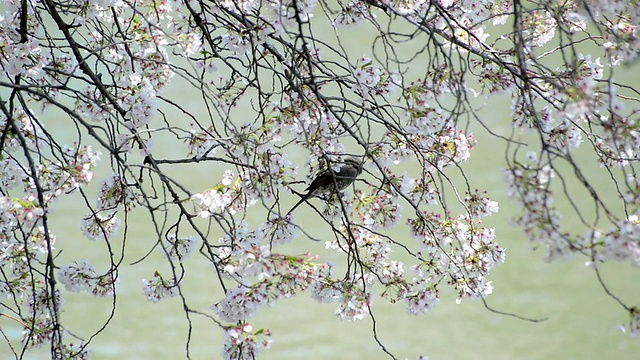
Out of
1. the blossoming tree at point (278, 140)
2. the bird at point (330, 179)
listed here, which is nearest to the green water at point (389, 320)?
the blossoming tree at point (278, 140)

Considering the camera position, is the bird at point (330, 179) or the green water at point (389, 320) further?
the green water at point (389, 320)

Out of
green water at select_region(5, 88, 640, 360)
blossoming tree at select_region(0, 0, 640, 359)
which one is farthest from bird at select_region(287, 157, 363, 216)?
green water at select_region(5, 88, 640, 360)

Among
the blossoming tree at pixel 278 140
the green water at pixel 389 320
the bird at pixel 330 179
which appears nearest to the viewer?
the blossoming tree at pixel 278 140

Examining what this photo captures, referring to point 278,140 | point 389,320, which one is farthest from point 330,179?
point 389,320

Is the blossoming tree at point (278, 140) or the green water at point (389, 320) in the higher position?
the green water at point (389, 320)

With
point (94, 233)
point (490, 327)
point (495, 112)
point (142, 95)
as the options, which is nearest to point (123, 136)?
point (142, 95)

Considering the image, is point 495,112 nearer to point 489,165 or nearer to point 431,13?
point 489,165

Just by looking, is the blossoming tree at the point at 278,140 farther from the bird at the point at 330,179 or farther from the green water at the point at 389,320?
the green water at the point at 389,320

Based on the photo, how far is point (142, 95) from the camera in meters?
1.83

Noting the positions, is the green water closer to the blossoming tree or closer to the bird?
the blossoming tree

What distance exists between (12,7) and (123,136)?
28.3 inches

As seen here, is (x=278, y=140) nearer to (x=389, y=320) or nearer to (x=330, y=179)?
(x=330, y=179)

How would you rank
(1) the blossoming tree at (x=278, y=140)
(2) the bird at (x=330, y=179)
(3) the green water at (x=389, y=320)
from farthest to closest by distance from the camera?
1. (3) the green water at (x=389, y=320)
2. (2) the bird at (x=330, y=179)
3. (1) the blossoming tree at (x=278, y=140)

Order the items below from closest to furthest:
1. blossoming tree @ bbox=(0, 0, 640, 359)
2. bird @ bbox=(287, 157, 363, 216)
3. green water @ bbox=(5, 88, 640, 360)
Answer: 1. blossoming tree @ bbox=(0, 0, 640, 359)
2. bird @ bbox=(287, 157, 363, 216)
3. green water @ bbox=(5, 88, 640, 360)
